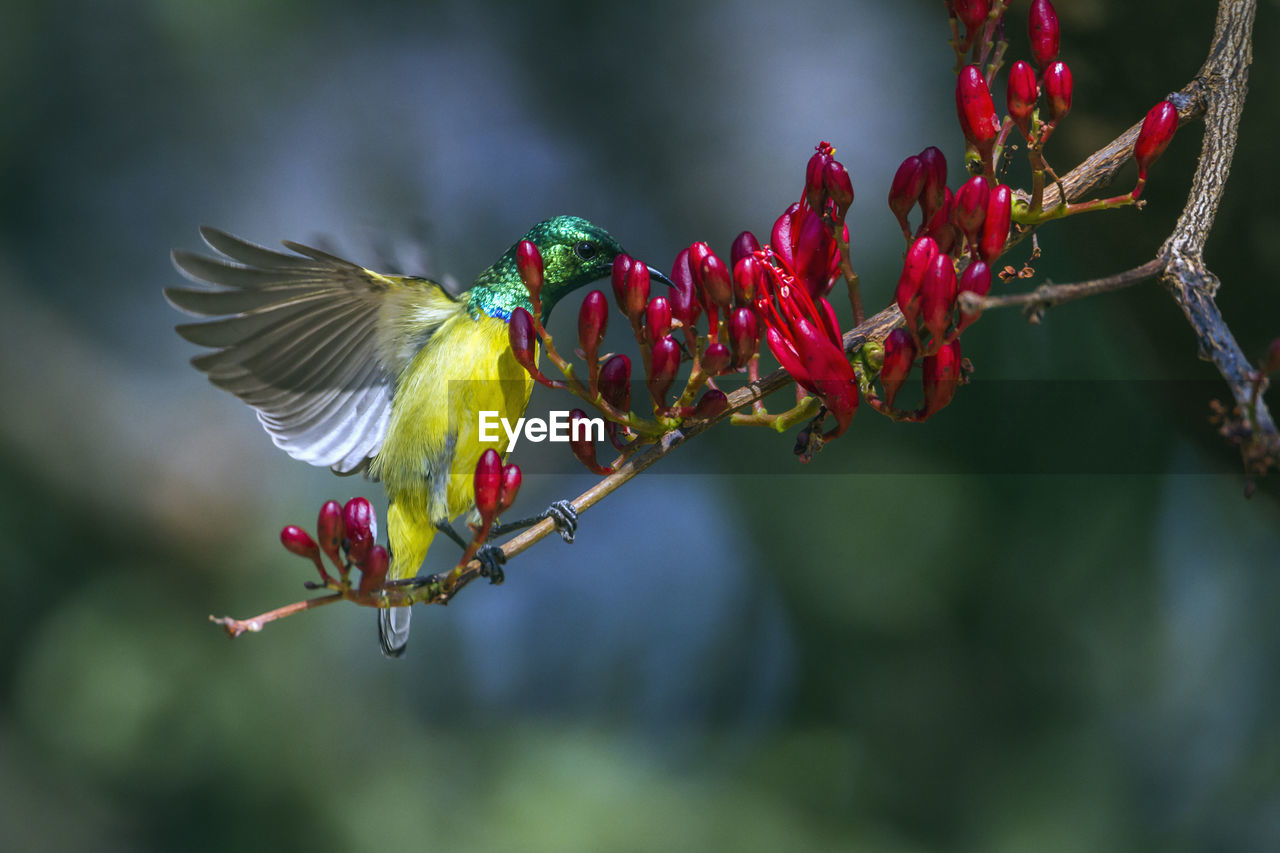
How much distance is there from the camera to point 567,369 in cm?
105

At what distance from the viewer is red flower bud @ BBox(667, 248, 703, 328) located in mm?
1141

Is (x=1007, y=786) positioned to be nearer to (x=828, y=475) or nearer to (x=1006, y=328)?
(x=828, y=475)

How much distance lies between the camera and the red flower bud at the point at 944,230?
44.6 inches

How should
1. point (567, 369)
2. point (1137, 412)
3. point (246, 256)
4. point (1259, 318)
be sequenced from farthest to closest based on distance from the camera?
point (1137, 412) → point (1259, 318) → point (246, 256) → point (567, 369)

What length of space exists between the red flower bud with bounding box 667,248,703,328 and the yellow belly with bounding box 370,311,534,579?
1.88 ft

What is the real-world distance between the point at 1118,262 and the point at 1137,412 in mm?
563

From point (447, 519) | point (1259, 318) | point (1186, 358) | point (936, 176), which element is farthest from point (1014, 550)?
point (936, 176)

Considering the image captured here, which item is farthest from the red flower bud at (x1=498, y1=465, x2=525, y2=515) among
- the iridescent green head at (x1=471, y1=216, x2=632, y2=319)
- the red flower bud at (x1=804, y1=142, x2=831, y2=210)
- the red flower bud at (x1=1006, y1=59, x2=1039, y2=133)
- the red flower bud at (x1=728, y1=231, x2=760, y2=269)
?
the red flower bud at (x1=1006, y1=59, x2=1039, y2=133)

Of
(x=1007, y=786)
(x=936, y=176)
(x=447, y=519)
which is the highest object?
(x=936, y=176)

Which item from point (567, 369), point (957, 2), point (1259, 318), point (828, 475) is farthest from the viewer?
point (828, 475)

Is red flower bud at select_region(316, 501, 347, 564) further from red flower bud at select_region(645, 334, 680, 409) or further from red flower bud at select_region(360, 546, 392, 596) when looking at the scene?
red flower bud at select_region(645, 334, 680, 409)

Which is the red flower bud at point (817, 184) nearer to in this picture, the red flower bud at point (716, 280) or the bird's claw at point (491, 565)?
the red flower bud at point (716, 280)

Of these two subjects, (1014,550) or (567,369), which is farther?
(1014,550)

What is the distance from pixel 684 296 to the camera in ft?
3.77
